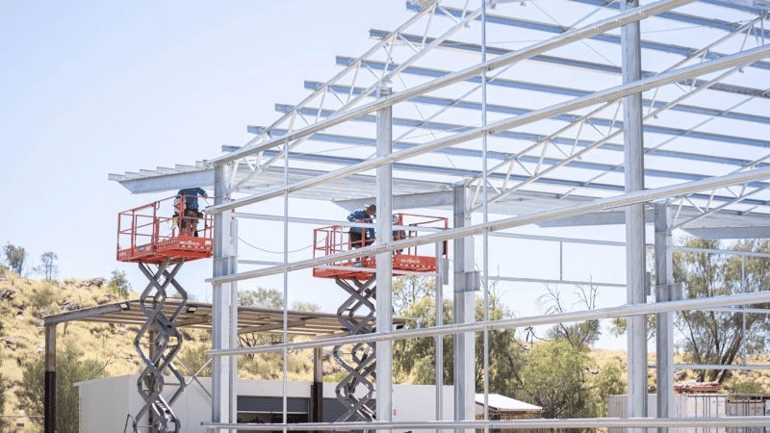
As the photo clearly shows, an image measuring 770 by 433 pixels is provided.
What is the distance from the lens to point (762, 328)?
5662 centimetres

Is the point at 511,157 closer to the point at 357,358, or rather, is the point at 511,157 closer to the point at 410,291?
the point at 357,358

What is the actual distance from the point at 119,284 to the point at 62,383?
21.0 metres

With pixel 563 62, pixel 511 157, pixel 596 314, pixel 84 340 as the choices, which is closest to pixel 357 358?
pixel 511 157

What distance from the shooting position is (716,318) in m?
57.6

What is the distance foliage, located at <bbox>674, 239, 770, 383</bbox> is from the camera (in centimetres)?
5666

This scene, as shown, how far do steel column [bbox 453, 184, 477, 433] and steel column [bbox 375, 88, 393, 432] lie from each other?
8.10 m

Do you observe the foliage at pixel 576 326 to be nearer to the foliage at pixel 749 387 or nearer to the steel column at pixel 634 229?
the foliage at pixel 749 387

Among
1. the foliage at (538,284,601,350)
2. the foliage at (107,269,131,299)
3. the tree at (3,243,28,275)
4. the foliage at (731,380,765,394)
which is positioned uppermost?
the tree at (3,243,28,275)

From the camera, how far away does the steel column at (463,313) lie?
22781mm

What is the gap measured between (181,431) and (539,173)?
1345 cm

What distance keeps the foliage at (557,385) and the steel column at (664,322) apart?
3079 cm

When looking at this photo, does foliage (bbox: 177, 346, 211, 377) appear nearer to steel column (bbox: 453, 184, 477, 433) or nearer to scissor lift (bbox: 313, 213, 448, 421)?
scissor lift (bbox: 313, 213, 448, 421)

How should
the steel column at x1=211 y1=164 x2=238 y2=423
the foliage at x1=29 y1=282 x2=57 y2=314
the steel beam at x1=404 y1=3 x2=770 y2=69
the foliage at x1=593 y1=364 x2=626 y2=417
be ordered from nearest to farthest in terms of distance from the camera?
the steel column at x1=211 y1=164 x2=238 y2=423, the steel beam at x1=404 y1=3 x2=770 y2=69, the foliage at x1=593 y1=364 x2=626 y2=417, the foliage at x1=29 y1=282 x2=57 y2=314

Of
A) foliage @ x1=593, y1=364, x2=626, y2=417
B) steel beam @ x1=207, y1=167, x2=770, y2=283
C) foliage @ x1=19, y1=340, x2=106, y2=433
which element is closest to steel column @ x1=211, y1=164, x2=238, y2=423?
steel beam @ x1=207, y1=167, x2=770, y2=283
